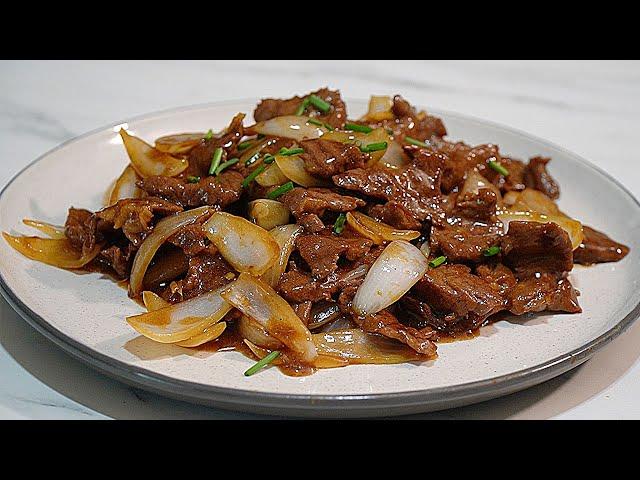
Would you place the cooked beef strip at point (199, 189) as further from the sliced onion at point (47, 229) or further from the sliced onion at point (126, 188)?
the sliced onion at point (47, 229)

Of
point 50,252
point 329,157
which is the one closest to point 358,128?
point 329,157

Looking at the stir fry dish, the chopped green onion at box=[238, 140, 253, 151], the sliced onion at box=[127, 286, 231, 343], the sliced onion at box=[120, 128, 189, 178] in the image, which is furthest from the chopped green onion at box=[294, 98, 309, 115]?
the sliced onion at box=[127, 286, 231, 343]

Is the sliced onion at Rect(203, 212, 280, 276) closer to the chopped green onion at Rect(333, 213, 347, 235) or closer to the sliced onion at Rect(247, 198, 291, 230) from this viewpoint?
the sliced onion at Rect(247, 198, 291, 230)

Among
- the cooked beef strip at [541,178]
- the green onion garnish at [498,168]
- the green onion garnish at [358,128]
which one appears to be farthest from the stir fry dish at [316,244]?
the cooked beef strip at [541,178]

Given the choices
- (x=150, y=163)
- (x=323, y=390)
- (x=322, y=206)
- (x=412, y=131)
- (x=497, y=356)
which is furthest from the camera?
(x=412, y=131)

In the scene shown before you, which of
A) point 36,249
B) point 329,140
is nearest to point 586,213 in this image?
point 329,140

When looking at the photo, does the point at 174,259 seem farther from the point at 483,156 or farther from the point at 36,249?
the point at 483,156
